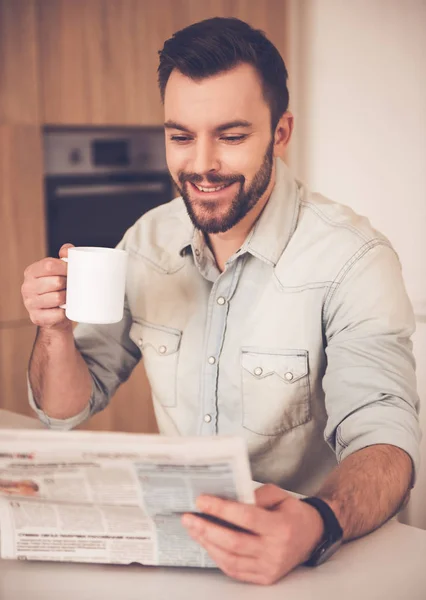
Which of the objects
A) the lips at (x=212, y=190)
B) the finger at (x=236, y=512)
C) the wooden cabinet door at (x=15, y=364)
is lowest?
the wooden cabinet door at (x=15, y=364)

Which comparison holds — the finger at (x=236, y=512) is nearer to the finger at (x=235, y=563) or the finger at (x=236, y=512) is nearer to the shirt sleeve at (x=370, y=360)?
the finger at (x=235, y=563)

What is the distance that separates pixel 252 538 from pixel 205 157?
2.33 ft

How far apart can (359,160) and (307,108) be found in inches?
16.0

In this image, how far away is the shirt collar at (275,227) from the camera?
4.55 ft

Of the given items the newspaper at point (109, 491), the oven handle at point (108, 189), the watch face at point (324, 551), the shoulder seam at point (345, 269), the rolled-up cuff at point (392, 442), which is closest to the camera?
the newspaper at point (109, 491)

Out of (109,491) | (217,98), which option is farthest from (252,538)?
(217,98)

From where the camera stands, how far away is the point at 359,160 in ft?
9.57

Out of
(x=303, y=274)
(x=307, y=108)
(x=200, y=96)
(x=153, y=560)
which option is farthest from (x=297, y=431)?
(x=307, y=108)

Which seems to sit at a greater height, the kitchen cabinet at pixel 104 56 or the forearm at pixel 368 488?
the kitchen cabinet at pixel 104 56

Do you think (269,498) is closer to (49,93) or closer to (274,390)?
(274,390)

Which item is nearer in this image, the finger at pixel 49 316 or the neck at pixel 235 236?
the finger at pixel 49 316

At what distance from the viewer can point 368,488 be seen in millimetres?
997

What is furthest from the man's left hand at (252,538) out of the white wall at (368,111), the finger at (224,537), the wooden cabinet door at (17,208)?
the wooden cabinet door at (17,208)

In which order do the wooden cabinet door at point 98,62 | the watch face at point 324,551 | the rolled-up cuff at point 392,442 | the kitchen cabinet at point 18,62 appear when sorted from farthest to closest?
the wooden cabinet door at point 98,62, the kitchen cabinet at point 18,62, the rolled-up cuff at point 392,442, the watch face at point 324,551
